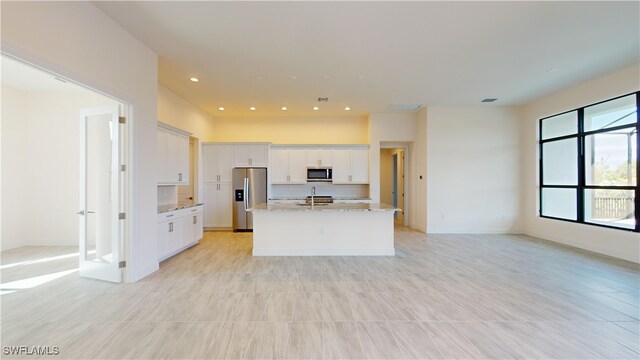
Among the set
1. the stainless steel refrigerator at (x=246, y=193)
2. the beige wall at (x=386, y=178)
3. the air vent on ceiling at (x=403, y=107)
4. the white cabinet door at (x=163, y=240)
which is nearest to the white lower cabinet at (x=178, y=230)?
the white cabinet door at (x=163, y=240)

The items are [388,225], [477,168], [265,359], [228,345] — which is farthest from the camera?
[477,168]

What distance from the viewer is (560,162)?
18.5ft

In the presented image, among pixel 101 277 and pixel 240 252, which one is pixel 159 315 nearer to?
pixel 101 277

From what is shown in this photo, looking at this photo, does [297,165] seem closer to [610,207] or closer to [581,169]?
[581,169]

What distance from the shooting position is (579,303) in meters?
2.79

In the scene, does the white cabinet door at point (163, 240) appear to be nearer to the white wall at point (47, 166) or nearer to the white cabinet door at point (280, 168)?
the white wall at point (47, 166)

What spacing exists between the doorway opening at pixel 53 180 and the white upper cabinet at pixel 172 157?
88 centimetres

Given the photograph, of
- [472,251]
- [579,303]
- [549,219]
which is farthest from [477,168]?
[579,303]

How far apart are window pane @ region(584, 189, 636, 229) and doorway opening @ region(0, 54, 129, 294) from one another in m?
8.09

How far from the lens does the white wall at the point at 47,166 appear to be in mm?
5051

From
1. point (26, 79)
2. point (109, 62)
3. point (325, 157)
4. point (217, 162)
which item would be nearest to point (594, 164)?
point (325, 157)

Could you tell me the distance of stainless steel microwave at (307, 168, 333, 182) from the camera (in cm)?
702

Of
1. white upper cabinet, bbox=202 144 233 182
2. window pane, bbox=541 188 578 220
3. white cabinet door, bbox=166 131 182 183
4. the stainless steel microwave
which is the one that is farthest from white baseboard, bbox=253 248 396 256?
window pane, bbox=541 188 578 220

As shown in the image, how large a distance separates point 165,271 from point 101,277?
75 centimetres
